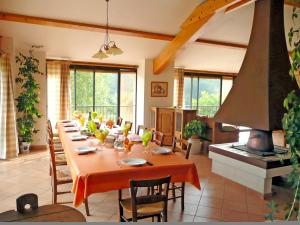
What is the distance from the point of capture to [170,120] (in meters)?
6.93

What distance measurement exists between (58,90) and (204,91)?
16.9 ft

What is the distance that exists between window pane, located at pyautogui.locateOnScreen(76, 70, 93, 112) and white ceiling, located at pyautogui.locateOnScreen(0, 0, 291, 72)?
20.8 inches

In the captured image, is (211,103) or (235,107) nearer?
(235,107)

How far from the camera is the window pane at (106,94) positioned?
753 centimetres

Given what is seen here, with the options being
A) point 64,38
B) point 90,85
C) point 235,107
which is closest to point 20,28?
point 64,38

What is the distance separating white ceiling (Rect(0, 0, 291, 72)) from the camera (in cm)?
473

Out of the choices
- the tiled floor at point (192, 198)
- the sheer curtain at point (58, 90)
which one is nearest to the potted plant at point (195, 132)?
the tiled floor at point (192, 198)

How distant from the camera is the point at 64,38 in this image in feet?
18.8

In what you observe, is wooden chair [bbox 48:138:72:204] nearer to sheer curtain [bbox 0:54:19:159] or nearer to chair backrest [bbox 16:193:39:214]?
chair backrest [bbox 16:193:39:214]

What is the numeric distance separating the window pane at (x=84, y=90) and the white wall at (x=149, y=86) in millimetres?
1614

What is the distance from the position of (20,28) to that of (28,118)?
1937 millimetres

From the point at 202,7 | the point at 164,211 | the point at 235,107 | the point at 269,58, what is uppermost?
the point at 202,7

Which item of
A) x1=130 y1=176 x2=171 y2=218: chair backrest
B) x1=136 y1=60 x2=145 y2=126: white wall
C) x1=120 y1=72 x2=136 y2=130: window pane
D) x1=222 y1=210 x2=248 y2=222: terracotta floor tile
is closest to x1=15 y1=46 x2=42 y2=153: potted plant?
x1=120 y1=72 x2=136 y2=130: window pane

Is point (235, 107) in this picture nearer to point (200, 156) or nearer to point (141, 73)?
point (200, 156)
